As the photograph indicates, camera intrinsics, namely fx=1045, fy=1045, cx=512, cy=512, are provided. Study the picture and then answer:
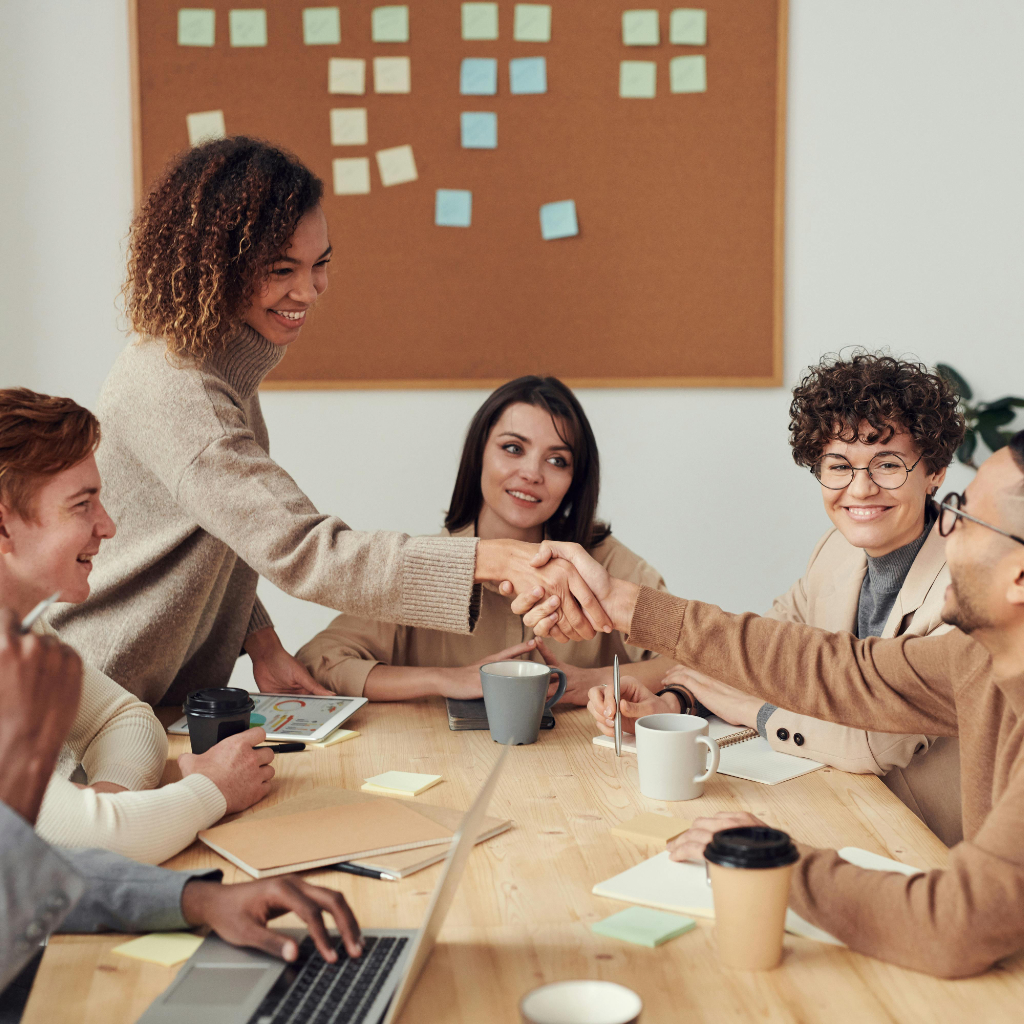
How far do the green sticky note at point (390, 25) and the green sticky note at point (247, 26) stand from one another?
0.29m

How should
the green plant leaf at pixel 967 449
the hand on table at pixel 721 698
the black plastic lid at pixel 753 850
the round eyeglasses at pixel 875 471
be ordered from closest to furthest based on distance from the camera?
the black plastic lid at pixel 753 850 < the hand on table at pixel 721 698 < the round eyeglasses at pixel 875 471 < the green plant leaf at pixel 967 449

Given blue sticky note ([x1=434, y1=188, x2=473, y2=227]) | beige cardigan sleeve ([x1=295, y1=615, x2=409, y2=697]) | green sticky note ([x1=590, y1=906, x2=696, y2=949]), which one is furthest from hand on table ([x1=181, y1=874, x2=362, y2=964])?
blue sticky note ([x1=434, y1=188, x2=473, y2=227])

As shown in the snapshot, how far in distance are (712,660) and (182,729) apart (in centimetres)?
80

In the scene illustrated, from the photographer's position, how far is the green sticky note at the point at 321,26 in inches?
106

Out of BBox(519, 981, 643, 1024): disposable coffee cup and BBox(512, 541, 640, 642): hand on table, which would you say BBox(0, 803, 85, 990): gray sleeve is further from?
BBox(512, 541, 640, 642): hand on table

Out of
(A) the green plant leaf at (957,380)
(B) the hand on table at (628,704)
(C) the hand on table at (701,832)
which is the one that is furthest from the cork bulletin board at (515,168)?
(C) the hand on table at (701,832)

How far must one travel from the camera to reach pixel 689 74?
108 inches

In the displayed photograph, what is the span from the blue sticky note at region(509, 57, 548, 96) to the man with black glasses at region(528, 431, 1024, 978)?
168cm

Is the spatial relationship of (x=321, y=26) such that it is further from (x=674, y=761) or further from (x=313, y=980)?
(x=313, y=980)

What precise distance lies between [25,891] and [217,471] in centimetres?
83

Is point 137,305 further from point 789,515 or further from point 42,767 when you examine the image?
point 789,515

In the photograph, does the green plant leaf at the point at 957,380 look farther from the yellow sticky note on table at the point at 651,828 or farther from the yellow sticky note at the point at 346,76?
the yellow sticky note on table at the point at 651,828

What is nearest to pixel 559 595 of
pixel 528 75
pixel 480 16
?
pixel 528 75

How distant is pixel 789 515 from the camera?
114 inches
